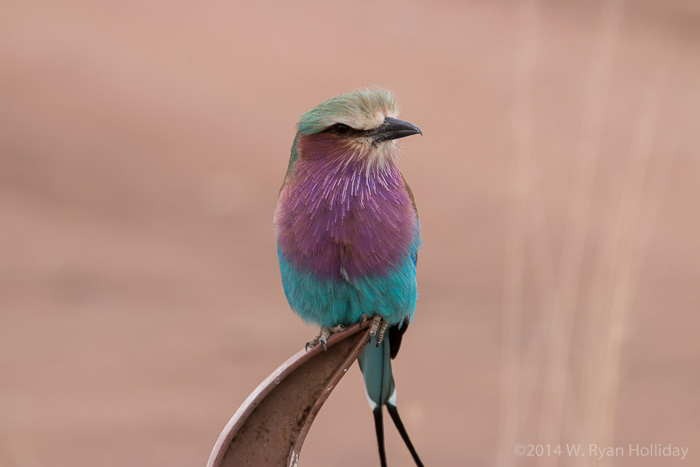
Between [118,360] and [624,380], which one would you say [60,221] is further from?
[624,380]

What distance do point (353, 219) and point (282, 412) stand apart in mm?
815

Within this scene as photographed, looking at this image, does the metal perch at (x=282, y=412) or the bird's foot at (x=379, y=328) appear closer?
the metal perch at (x=282, y=412)

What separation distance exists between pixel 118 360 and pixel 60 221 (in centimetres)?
244

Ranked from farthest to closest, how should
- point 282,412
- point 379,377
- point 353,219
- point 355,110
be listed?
point 379,377 → point 353,219 → point 355,110 → point 282,412

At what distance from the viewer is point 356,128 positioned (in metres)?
1.98

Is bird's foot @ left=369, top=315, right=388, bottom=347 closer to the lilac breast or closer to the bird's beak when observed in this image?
the lilac breast

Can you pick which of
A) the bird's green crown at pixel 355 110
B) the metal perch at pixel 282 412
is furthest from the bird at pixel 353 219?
the metal perch at pixel 282 412

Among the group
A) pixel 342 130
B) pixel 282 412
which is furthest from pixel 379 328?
pixel 282 412

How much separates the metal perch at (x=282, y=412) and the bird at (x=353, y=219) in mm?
523

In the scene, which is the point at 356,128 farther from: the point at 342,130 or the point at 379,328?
the point at 379,328

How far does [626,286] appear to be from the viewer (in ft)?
8.78

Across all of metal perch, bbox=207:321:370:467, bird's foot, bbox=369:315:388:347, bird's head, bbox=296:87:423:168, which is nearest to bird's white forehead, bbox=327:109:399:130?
bird's head, bbox=296:87:423:168

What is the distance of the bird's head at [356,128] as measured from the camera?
1.95m

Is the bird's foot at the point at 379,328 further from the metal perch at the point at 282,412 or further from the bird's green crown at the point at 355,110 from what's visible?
the metal perch at the point at 282,412
